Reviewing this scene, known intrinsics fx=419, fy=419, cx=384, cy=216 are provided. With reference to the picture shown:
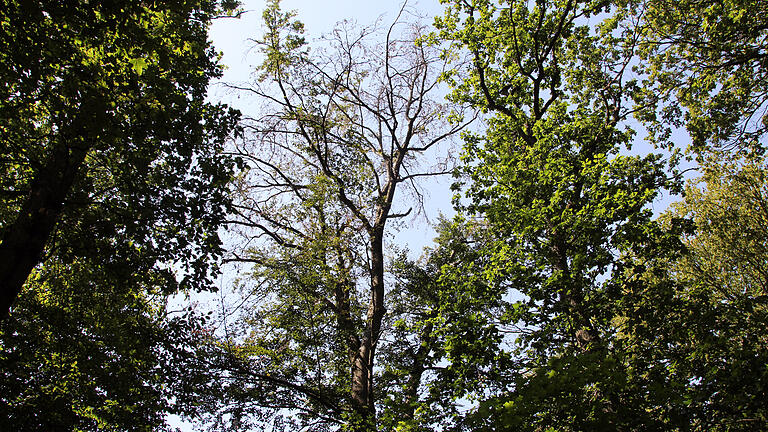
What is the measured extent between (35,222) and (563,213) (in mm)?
8749

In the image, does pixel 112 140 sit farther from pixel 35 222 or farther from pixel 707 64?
pixel 707 64

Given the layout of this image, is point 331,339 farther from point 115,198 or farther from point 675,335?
point 675,335

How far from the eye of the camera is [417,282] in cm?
1253

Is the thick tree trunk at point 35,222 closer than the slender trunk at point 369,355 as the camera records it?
Yes

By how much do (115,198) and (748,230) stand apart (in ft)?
70.0

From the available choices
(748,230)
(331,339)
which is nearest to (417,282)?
(331,339)

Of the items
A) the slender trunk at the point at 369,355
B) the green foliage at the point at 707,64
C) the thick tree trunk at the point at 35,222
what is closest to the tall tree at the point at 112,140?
the thick tree trunk at the point at 35,222

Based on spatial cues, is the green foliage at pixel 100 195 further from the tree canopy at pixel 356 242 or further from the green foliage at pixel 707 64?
the green foliage at pixel 707 64

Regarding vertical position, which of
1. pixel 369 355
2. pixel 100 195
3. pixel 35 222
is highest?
pixel 100 195

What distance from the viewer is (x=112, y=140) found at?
5305mm

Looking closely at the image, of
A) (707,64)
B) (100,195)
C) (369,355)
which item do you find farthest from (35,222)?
(707,64)

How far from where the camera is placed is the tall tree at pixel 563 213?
4.87 meters

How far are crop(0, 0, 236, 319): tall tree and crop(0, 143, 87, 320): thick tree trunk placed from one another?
13 mm

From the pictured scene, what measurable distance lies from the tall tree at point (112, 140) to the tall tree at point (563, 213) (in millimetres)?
5347
